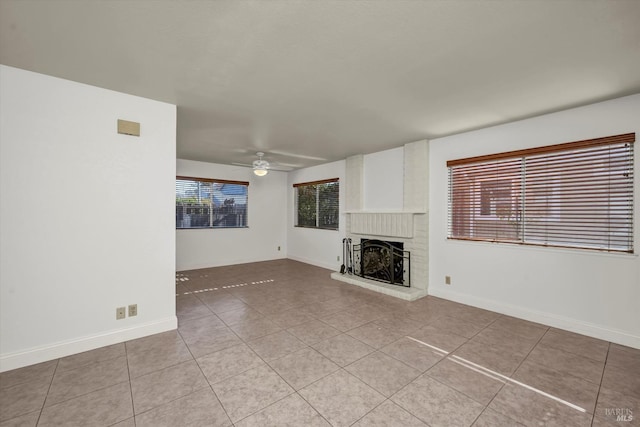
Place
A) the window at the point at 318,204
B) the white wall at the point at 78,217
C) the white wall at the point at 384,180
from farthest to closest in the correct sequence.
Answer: the window at the point at 318,204
the white wall at the point at 384,180
the white wall at the point at 78,217

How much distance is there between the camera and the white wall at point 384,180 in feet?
16.0

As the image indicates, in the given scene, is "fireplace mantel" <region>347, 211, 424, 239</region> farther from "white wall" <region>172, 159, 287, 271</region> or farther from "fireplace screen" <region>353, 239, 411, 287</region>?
"white wall" <region>172, 159, 287, 271</region>

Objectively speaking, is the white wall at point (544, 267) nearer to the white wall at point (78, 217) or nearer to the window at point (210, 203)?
the white wall at point (78, 217)

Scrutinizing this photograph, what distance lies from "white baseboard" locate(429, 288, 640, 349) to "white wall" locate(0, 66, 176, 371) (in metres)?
3.81

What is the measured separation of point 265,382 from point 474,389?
1571mm

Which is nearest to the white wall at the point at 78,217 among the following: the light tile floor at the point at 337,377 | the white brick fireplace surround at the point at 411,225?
the light tile floor at the point at 337,377

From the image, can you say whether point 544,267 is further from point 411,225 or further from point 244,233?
point 244,233

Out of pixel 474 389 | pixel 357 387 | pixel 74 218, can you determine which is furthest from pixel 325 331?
pixel 74 218

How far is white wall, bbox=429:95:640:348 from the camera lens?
274 cm

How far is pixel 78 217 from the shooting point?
2.52 metres

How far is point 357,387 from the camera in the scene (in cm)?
205

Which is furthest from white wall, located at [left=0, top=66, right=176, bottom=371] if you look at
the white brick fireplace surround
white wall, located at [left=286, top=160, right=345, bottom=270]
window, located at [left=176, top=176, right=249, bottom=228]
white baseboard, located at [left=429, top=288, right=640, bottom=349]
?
white baseboard, located at [left=429, top=288, right=640, bottom=349]

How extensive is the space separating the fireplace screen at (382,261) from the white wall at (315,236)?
2.47ft

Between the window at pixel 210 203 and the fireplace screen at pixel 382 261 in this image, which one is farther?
the window at pixel 210 203
